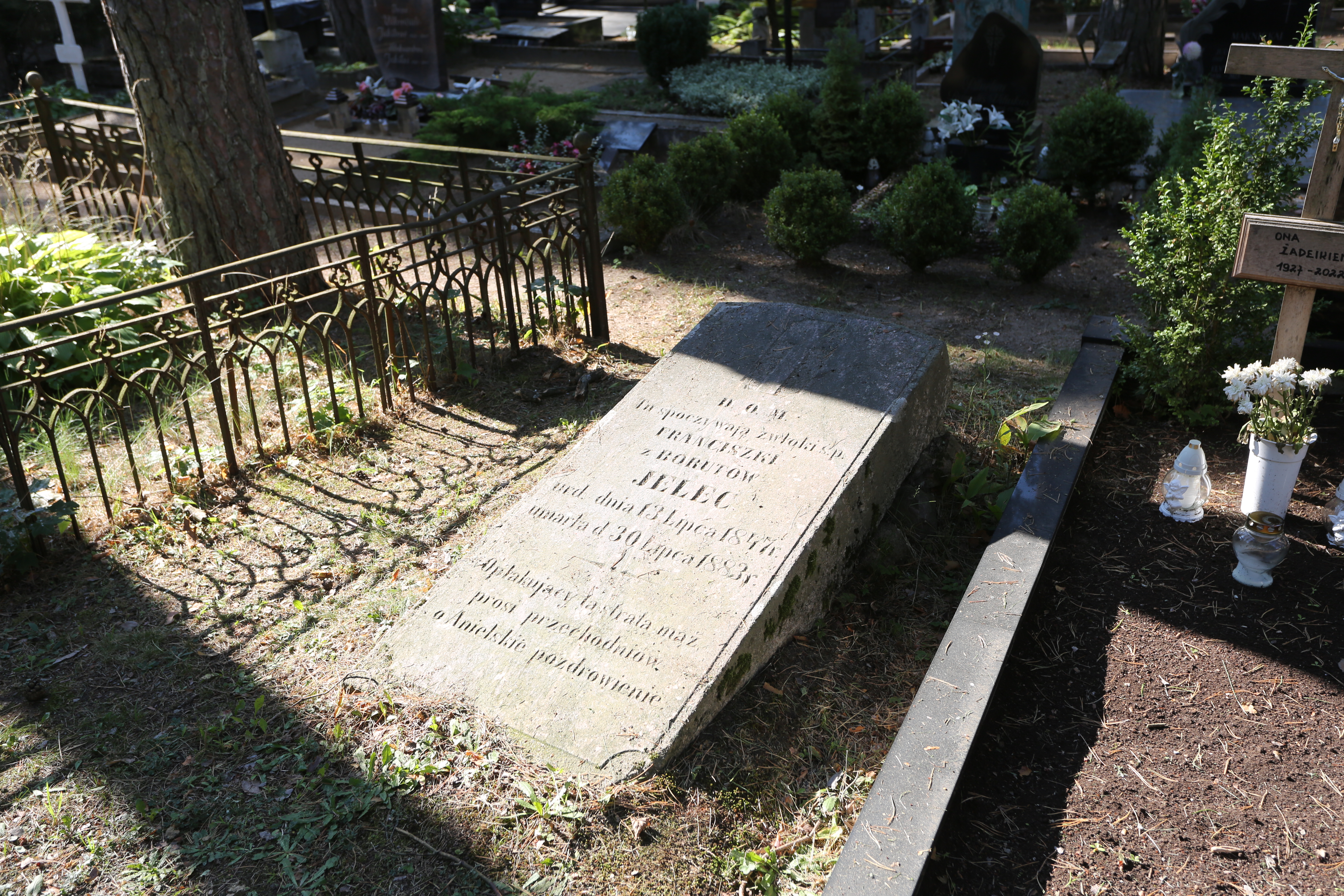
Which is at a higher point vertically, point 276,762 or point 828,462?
point 828,462

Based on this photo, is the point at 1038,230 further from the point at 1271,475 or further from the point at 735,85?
the point at 735,85

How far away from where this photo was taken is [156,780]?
9.10 feet

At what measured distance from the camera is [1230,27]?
36.5ft

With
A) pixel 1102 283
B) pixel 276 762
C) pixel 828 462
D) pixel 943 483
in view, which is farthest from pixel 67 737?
pixel 1102 283

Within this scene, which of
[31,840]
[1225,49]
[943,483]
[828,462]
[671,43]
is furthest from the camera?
[671,43]

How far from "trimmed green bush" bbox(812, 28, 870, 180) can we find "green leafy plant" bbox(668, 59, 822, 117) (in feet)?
5.65

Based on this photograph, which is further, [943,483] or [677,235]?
[677,235]

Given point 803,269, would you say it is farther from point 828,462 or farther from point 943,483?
point 828,462

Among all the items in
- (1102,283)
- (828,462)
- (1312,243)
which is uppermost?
(1312,243)

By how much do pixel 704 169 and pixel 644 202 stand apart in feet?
2.79

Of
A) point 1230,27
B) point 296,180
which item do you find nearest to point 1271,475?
point 296,180

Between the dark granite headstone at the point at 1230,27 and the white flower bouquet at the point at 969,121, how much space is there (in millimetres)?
3945

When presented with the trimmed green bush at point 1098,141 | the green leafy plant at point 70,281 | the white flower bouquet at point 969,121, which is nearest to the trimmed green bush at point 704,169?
the white flower bouquet at point 969,121

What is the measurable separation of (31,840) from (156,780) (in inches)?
12.6
